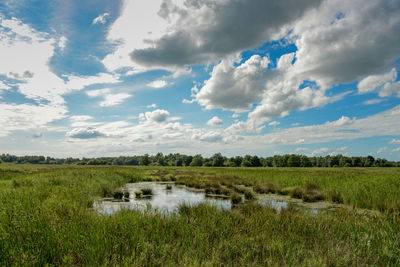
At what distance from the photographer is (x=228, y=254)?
4289 mm

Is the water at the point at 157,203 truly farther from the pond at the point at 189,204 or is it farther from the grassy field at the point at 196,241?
the grassy field at the point at 196,241

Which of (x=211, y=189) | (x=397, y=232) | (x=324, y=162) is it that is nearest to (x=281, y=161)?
(x=324, y=162)

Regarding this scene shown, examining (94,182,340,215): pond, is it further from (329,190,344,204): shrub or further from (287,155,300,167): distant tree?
(287,155,300,167): distant tree

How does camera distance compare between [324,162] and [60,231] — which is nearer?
[60,231]

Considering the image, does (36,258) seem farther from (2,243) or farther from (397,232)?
(397,232)

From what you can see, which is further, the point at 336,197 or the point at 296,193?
Result: the point at 296,193

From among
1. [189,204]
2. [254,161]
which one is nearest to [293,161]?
[254,161]

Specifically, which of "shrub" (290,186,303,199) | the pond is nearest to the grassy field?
the pond

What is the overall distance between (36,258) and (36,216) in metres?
2.17

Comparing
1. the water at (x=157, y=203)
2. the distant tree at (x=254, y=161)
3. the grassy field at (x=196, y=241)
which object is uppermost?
the grassy field at (x=196, y=241)

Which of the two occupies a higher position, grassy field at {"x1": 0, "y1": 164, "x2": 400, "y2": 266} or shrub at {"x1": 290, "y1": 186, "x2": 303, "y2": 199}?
grassy field at {"x1": 0, "y1": 164, "x2": 400, "y2": 266}

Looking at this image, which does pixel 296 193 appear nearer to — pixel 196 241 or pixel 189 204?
pixel 189 204

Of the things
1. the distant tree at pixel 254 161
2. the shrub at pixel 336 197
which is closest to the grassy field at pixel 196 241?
the shrub at pixel 336 197

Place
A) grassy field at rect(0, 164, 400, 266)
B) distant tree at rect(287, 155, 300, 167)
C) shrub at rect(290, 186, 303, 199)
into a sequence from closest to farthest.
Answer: grassy field at rect(0, 164, 400, 266) → shrub at rect(290, 186, 303, 199) → distant tree at rect(287, 155, 300, 167)
